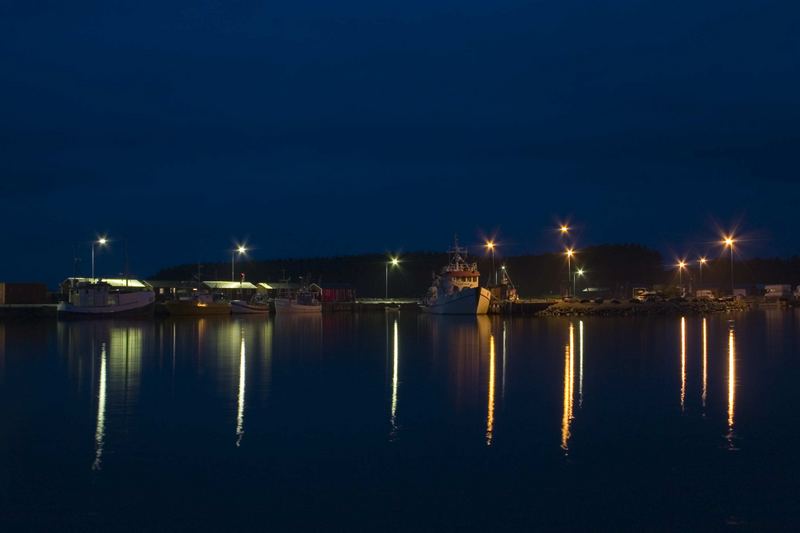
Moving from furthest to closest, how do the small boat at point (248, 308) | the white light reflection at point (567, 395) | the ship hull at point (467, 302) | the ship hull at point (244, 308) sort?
the small boat at point (248, 308), the ship hull at point (244, 308), the ship hull at point (467, 302), the white light reflection at point (567, 395)

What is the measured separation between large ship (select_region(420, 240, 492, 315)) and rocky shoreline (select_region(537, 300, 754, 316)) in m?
5.43

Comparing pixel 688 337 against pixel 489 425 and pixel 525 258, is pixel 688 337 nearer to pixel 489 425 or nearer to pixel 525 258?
pixel 489 425

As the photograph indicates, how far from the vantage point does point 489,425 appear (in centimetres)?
1591

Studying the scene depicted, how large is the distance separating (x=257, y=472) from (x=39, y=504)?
287 centimetres

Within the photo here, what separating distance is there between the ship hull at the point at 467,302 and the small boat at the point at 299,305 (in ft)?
47.8

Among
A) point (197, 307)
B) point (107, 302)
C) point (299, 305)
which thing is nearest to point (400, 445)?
point (107, 302)

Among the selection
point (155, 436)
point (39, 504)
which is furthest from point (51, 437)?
point (39, 504)

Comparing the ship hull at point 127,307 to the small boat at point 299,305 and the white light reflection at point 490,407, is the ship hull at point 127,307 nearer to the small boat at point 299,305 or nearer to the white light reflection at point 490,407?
the small boat at point 299,305

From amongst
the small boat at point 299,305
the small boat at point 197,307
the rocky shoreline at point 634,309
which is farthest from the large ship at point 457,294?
the small boat at point 197,307

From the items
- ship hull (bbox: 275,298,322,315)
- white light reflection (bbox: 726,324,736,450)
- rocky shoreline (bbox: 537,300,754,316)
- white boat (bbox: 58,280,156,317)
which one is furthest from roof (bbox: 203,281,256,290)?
white light reflection (bbox: 726,324,736,450)

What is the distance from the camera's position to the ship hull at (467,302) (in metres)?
79.4

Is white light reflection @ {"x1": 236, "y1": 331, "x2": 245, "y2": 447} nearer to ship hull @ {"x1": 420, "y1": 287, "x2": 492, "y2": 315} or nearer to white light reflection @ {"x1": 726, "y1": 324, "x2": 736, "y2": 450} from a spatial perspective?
white light reflection @ {"x1": 726, "y1": 324, "x2": 736, "y2": 450}

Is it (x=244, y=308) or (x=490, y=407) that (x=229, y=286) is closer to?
(x=244, y=308)

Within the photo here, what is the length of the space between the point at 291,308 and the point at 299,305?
164cm
